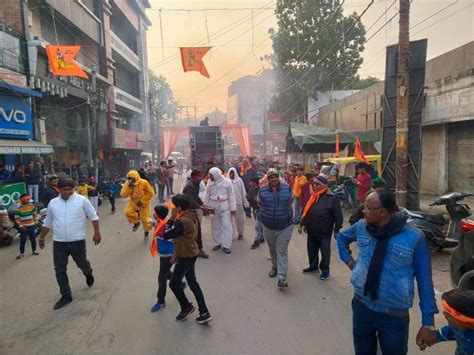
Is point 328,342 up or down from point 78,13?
down

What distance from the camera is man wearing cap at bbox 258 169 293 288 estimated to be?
5.04 metres

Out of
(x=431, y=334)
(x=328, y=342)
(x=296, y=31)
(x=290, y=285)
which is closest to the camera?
(x=431, y=334)

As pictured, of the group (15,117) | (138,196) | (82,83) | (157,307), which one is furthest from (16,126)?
(157,307)

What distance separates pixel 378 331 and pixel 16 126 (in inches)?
554

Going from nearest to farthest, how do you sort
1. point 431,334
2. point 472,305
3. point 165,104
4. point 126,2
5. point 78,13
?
1. point 472,305
2. point 431,334
3. point 78,13
4. point 126,2
5. point 165,104

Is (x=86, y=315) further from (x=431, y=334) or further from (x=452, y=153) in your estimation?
(x=452, y=153)

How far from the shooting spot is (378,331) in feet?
7.94

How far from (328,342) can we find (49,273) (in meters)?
4.80

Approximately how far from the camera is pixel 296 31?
25.5 meters

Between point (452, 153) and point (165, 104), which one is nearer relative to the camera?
point (452, 153)

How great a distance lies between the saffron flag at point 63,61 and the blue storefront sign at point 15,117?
167cm

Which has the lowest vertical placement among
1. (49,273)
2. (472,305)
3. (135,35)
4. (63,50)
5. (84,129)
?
(49,273)

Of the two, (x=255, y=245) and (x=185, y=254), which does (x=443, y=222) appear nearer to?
(x=255, y=245)

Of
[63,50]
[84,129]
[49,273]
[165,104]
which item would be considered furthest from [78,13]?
[165,104]
